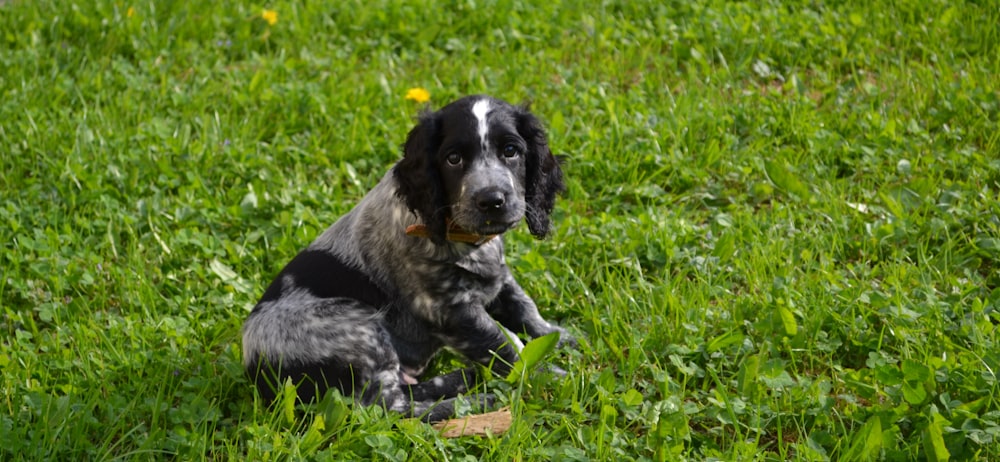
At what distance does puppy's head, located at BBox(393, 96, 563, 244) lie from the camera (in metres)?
3.96

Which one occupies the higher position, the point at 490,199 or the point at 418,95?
the point at 490,199

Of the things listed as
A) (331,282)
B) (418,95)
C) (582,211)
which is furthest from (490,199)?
(418,95)

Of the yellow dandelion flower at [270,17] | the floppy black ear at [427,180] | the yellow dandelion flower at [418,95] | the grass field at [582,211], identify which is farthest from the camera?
the yellow dandelion flower at [270,17]

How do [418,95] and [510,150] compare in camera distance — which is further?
[418,95]

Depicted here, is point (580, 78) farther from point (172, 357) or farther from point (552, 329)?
point (172, 357)

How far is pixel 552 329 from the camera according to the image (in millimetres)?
4562

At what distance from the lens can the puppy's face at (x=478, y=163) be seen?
3.95m

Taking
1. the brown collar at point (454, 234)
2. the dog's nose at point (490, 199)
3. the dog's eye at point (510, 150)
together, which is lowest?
the brown collar at point (454, 234)

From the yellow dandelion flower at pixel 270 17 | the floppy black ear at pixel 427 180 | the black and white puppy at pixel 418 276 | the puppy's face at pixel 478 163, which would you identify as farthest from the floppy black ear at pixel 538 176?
the yellow dandelion flower at pixel 270 17

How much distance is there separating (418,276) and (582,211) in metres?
1.65

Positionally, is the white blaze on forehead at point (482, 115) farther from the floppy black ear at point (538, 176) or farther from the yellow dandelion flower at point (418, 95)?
→ the yellow dandelion flower at point (418, 95)

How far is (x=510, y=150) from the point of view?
4113 mm

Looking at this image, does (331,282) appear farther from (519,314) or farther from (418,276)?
(519,314)

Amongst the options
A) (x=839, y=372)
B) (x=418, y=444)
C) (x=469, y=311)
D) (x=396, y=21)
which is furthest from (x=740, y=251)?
(x=396, y=21)
